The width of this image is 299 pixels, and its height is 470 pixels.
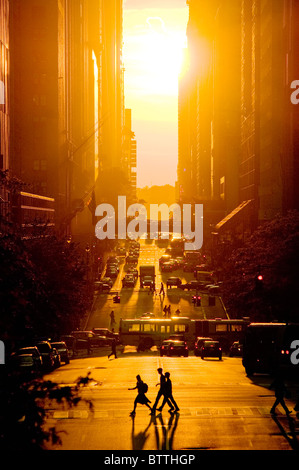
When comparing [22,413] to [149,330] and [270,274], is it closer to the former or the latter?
[270,274]

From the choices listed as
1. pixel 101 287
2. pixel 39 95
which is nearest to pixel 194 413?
pixel 101 287

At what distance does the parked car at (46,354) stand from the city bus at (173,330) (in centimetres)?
2880

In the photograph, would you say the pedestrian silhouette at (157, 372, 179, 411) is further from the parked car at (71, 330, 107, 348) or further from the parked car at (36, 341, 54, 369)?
the parked car at (71, 330, 107, 348)

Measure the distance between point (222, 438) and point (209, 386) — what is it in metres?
14.1

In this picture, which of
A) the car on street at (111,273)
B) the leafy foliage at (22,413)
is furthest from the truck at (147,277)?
the leafy foliage at (22,413)

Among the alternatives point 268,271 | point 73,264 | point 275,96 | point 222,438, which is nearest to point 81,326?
point 73,264

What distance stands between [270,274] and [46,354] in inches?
795

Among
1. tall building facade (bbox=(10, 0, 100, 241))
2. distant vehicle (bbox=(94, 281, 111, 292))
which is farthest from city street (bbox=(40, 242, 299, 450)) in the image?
tall building facade (bbox=(10, 0, 100, 241))

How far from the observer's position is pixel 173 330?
78625 millimetres

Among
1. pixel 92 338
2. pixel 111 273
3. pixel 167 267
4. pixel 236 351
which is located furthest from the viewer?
pixel 167 267

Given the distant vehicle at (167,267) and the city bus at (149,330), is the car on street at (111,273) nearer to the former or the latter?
the distant vehicle at (167,267)

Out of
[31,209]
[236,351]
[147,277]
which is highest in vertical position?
[31,209]

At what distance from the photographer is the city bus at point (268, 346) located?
4112 cm

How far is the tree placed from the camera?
198 feet
